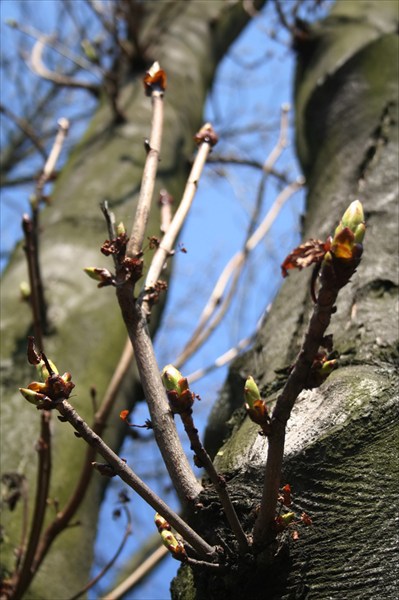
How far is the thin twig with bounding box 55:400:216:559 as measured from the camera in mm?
549

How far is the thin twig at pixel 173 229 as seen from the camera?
81 centimetres

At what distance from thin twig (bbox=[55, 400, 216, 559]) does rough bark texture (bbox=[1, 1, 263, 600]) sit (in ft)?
1.98

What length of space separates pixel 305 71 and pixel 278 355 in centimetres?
118

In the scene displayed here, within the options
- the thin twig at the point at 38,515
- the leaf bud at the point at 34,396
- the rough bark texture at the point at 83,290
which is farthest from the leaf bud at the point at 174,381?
the rough bark texture at the point at 83,290

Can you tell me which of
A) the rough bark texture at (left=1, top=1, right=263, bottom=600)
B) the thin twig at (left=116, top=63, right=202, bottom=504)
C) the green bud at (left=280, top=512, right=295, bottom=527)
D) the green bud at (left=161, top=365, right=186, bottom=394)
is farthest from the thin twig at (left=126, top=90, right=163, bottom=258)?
the rough bark texture at (left=1, top=1, right=263, bottom=600)

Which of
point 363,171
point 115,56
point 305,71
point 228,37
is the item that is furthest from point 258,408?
point 228,37

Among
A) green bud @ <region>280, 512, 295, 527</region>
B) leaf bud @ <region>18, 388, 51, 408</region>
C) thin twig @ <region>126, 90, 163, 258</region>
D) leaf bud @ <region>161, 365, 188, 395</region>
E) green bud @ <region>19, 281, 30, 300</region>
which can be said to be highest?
green bud @ <region>19, 281, 30, 300</region>

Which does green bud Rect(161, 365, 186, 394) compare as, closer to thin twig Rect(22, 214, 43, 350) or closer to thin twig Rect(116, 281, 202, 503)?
thin twig Rect(116, 281, 202, 503)

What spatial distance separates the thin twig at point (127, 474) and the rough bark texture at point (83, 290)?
0.60m

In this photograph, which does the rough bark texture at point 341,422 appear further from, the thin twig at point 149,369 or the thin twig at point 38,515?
the thin twig at point 38,515

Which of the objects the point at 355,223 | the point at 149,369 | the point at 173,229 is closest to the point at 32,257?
the point at 173,229

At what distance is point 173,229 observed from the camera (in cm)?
89

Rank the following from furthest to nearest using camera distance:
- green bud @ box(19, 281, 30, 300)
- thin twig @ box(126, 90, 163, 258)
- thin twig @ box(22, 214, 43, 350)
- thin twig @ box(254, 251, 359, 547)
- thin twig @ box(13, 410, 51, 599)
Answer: green bud @ box(19, 281, 30, 300), thin twig @ box(22, 214, 43, 350), thin twig @ box(13, 410, 51, 599), thin twig @ box(126, 90, 163, 258), thin twig @ box(254, 251, 359, 547)

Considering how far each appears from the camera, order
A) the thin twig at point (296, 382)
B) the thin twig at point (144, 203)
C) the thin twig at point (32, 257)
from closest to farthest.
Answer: the thin twig at point (296, 382), the thin twig at point (144, 203), the thin twig at point (32, 257)
